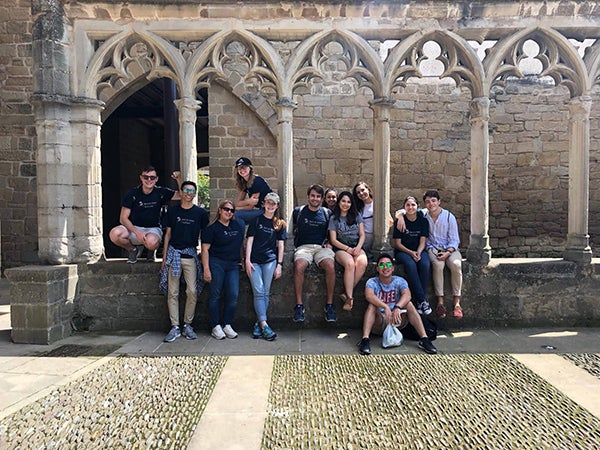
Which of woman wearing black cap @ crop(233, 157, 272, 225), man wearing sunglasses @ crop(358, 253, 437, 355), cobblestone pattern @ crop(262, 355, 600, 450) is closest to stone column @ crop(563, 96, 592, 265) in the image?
cobblestone pattern @ crop(262, 355, 600, 450)

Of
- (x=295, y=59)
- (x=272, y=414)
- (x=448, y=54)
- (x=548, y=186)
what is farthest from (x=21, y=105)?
(x=548, y=186)

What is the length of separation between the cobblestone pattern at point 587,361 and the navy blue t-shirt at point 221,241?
2961 millimetres

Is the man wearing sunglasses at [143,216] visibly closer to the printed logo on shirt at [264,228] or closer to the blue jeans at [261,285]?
the printed logo on shirt at [264,228]

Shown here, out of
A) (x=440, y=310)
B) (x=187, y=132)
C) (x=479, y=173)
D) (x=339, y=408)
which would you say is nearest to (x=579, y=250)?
(x=479, y=173)

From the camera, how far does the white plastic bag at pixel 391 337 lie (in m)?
3.70

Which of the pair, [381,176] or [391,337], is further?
[381,176]

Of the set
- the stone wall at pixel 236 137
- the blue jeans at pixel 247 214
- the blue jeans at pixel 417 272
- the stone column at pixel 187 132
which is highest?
the stone wall at pixel 236 137

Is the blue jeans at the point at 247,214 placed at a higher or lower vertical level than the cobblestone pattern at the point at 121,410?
higher

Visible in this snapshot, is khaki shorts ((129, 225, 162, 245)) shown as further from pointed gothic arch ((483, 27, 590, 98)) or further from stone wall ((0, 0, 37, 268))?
stone wall ((0, 0, 37, 268))

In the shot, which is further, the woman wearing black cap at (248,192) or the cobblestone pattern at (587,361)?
the woman wearing black cap at (248,192)

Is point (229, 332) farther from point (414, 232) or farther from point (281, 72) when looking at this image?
point (281, 72)

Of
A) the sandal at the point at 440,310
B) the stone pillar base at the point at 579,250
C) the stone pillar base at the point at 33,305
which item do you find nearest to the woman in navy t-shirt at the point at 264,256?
the sandal at the point at 440,310

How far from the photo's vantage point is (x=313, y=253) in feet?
13.8

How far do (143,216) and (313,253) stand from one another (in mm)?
1760
